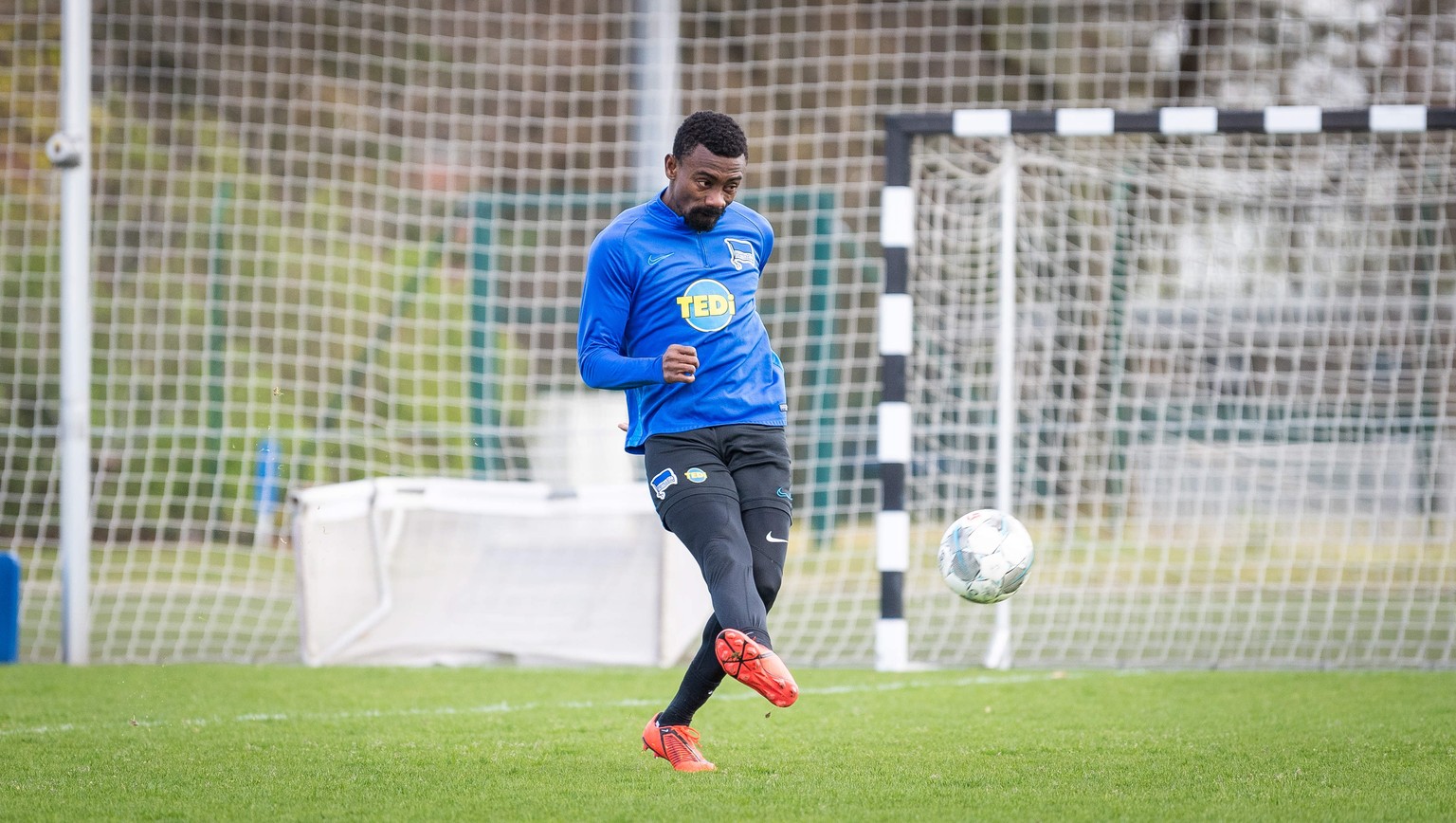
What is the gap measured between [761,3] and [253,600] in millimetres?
8514

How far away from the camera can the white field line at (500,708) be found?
5793 millimetres

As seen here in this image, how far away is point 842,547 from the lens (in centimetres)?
1225

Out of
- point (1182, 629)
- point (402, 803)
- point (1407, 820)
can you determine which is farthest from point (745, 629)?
point (1182, 629)

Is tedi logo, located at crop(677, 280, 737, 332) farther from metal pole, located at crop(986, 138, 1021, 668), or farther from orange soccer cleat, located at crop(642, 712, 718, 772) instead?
metal pole, located at crop(986, 138, 1021, 668)

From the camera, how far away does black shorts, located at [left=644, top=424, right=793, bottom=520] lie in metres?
4.47

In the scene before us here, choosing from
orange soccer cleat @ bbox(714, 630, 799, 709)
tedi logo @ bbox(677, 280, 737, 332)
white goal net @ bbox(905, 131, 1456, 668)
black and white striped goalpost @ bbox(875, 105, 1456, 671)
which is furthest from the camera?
white goal net @ bbox(905, 131, 1456, 668)

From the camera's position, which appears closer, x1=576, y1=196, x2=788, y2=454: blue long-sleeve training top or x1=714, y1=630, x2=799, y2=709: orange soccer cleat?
x1=714, y1=630, x2=799, y2=709: orange soccer cleat

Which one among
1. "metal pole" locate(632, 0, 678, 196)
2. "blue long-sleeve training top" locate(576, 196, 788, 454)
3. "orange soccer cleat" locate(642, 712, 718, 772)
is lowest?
"orange soccer cleat" locate(642, 712, 718, 772)

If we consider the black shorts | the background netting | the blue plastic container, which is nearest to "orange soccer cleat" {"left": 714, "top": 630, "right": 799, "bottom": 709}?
the black shorts

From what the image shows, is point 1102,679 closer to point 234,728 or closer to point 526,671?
point 526,671

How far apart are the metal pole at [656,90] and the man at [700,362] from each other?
6.54 m

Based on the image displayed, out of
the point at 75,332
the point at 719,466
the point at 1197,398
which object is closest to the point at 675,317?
the point at 719,466

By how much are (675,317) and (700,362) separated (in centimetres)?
15

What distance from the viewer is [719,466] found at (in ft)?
14.8
